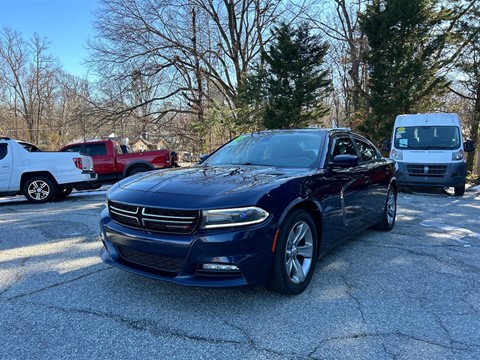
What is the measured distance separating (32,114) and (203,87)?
72.1 ft

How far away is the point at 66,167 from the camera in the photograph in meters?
9.55

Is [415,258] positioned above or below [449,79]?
below

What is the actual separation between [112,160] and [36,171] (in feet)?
11.6

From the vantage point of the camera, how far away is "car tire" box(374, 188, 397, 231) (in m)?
5.61

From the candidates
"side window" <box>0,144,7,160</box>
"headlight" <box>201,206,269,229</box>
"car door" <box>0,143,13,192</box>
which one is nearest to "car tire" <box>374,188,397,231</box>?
"headlight" <box>201,206,269,229</box>

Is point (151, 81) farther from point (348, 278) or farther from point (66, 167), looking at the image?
point (348, 278)

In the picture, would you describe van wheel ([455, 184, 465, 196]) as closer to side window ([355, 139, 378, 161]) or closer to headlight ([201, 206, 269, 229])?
side window ([355, 139, 378, 161])

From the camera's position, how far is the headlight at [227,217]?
9.17 feet

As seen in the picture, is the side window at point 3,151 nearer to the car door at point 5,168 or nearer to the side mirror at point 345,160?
the car door at point 5,168

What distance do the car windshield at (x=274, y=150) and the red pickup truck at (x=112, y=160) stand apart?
8.32 meters

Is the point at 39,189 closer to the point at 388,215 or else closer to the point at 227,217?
the point at 227,217

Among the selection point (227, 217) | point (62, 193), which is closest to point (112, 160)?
point (62, 193)

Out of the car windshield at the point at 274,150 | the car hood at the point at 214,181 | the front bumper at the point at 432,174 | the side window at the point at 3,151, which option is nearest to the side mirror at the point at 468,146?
the front bumper at the point at 432,174

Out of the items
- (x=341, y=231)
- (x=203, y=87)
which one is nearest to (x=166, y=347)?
(x=341, y=231)
